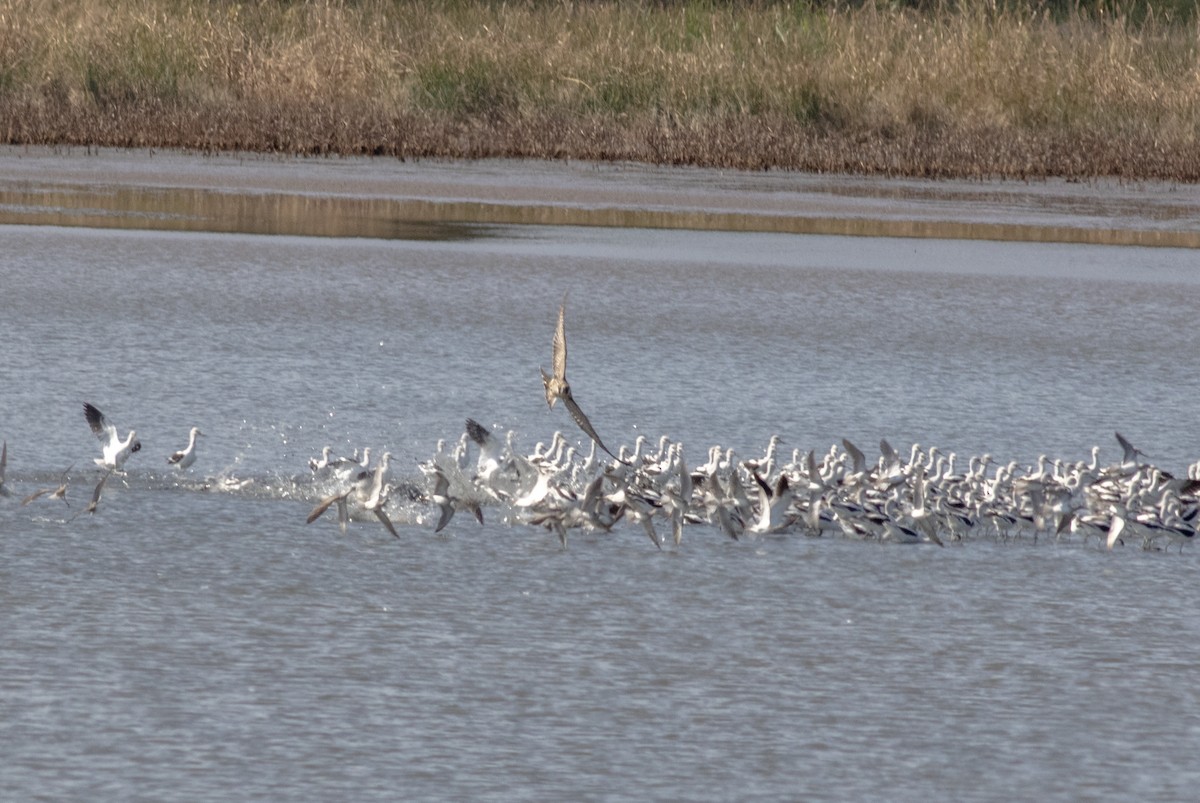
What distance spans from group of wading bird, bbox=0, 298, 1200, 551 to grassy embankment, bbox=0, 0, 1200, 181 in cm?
1299

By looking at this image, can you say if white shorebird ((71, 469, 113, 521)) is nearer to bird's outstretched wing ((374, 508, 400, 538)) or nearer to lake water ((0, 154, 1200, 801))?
lake water ((0, 154, 1200, 801))

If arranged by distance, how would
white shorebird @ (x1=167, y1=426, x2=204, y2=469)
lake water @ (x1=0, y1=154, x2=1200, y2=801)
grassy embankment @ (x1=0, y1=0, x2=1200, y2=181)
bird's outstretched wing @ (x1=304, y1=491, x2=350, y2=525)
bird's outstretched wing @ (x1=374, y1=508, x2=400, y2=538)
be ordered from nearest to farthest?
lake water @ (x1=0, y1=154, x2=1200, y2=801)
bird's outstretched wing @ (x1=304, y1=491, x2=350, y2=525)
bird's outstretched wing @ (x1=374, y1=508, x2=400, y2=538)
white shorebird @ (x1=167, y1=426, x2=204, y2=469)
grassy embankment @ (x1=0, y1=0, x2=1200, y2=181)

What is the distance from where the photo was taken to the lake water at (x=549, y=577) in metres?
4.17

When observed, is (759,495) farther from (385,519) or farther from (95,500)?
(95,500)

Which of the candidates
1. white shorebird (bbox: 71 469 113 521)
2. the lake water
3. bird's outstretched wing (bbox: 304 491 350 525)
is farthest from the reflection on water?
bird's outstretched wing (bbox: 304 491 350 525)

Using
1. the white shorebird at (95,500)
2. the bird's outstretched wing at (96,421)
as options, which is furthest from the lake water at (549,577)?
the bird's outstretched wing at (96,421)

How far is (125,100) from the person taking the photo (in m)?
21.5

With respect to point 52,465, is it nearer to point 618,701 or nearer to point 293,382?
point 293,382

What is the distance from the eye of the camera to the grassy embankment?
19.8 m

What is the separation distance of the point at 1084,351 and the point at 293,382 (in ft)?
12.7

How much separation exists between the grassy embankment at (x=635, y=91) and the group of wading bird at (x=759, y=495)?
12993 mm

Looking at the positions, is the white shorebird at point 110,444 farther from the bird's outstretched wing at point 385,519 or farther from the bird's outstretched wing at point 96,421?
the bird's outstretched wing at point 385,519

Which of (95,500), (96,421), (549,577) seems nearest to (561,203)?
(96,421)

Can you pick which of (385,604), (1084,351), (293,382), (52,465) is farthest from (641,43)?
(385,604)
